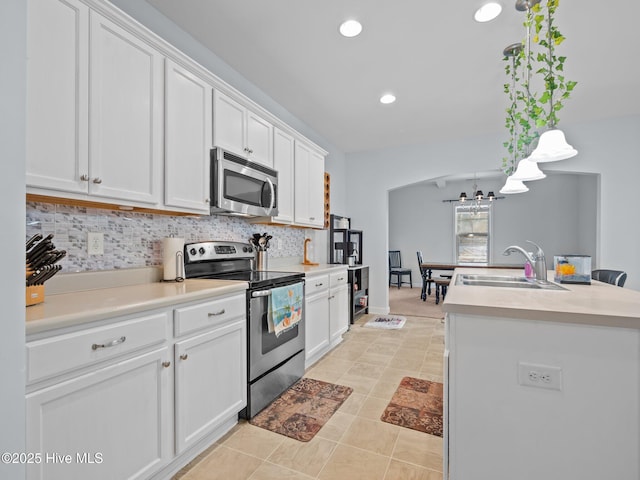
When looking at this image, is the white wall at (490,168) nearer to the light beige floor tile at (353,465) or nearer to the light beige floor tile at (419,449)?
the light beige floor tile at (419,449)

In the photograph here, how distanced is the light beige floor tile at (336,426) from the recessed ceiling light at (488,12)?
9.29 feet

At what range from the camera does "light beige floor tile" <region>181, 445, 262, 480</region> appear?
1.58m

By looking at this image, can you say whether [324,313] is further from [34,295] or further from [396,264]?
[396,264]

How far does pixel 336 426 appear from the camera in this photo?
2037 mm

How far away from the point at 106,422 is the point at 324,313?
85.0 inches

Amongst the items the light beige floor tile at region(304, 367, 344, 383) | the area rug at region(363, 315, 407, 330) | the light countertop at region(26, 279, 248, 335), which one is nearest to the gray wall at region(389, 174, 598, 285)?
the area rug at region(363, 315, 407, 330)

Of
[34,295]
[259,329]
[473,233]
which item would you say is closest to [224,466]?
[259,329]

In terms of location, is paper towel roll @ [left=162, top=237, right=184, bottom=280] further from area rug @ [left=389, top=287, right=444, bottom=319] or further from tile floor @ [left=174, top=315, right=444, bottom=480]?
area rug @ [left=389, top=287, right=444, bottom=319]

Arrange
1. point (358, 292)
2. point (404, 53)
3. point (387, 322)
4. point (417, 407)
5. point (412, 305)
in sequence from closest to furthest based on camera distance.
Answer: point (417, 407), point (404, 53), point (387, 322), point (358, 292), point (412, 305)

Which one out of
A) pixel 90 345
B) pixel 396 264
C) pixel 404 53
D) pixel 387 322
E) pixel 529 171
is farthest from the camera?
pixel 396 264

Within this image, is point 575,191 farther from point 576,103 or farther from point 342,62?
point 342,62

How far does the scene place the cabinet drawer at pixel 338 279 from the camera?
342 cm

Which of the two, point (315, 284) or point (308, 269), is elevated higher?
point (308, 269)

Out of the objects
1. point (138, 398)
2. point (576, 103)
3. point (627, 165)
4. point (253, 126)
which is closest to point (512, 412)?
point (138, 398)
